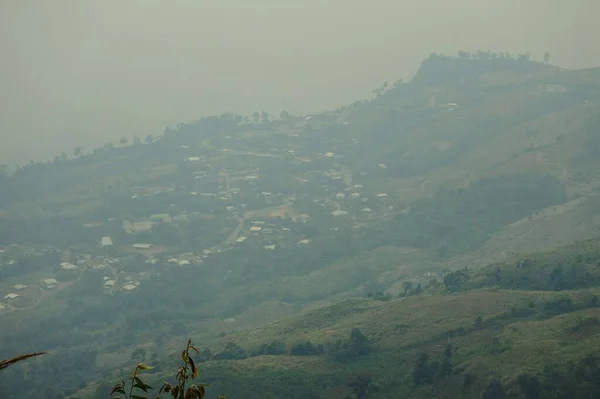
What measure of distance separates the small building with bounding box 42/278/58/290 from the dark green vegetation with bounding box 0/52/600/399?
278 millimetres

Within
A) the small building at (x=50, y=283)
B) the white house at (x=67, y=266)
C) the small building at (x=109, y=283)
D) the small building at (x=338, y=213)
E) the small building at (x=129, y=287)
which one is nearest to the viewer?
the small building at (x=129, y=287)

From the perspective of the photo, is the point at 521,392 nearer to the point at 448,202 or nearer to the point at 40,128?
the point at 448,202

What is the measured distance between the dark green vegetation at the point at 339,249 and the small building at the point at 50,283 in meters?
0.28

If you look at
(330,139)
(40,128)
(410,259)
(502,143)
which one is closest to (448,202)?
(410,259)

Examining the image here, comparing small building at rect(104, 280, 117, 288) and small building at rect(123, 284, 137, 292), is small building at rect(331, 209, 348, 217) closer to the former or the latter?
small building at rect(123, 284, 137, 292)

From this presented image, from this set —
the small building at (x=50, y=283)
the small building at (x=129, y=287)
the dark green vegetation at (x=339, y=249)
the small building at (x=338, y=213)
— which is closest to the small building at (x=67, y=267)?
the dark green vegetation at (x=339, y=249)

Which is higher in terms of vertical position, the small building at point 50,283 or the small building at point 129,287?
the small building at point 50,283

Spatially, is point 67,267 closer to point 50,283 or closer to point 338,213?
point 50,283

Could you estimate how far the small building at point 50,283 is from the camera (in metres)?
63.3

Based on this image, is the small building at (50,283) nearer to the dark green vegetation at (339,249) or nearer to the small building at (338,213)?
the dark green vegetation at (339,249)

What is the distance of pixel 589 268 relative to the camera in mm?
41969

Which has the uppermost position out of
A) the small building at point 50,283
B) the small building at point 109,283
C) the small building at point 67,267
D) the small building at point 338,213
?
the small building at point 338,213

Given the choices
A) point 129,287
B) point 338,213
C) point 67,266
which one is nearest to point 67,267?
point 67,266

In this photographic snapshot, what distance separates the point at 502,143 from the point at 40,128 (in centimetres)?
7305
